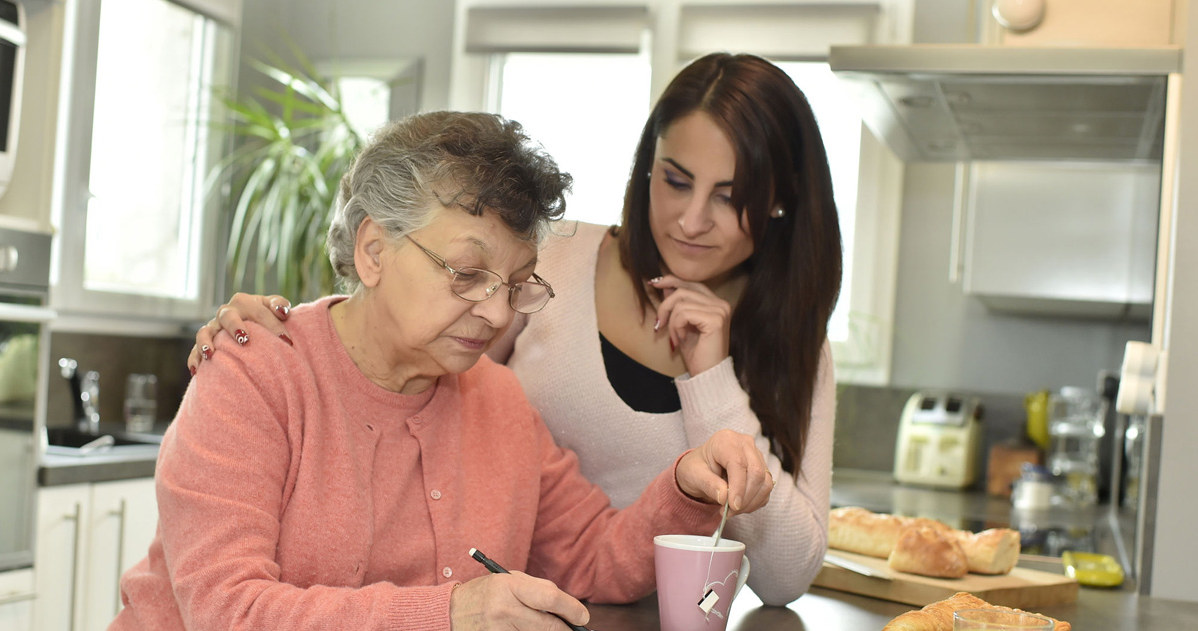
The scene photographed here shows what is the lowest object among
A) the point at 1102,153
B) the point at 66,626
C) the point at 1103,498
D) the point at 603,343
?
the point at 66,626

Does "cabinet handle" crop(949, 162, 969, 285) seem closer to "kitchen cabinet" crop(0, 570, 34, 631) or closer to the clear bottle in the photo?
the clear bottle

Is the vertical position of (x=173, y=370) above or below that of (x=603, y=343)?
below

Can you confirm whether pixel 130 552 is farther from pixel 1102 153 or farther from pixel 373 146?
pixel 1102 153

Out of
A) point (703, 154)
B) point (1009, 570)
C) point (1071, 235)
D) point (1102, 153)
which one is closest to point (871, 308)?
point (1071, 235)

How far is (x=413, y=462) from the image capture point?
1.30m

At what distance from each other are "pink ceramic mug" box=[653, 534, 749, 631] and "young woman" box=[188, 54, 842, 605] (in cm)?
30

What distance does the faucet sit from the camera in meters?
3.34

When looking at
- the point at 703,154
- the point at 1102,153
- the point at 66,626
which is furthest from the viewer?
the point at 1102,153

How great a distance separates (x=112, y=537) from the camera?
2.85 m

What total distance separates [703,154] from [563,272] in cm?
29

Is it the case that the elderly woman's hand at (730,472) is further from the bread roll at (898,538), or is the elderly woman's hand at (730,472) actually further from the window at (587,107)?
the window at (587,107)

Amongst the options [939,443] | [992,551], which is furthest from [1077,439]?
[992,551]

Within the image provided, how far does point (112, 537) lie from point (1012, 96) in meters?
2.33

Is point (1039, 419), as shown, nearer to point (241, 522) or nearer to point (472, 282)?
point (472, 282)
